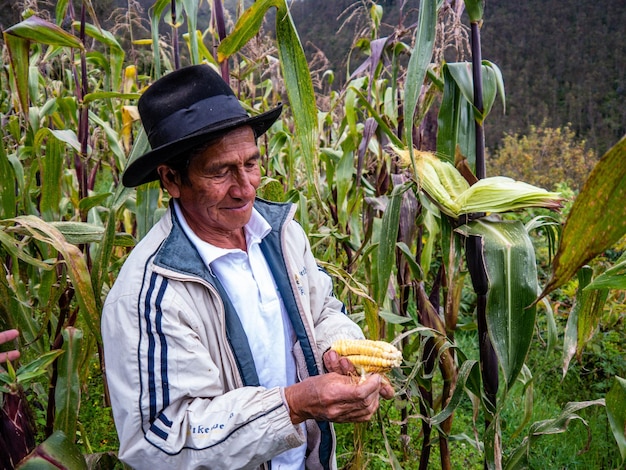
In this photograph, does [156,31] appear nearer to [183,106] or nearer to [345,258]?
[183,106]

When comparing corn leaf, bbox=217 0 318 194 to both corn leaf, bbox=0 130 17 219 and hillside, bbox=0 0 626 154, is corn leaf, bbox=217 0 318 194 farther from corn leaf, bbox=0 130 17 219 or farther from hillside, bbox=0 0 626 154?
hillside, bbox=0 0 626 154

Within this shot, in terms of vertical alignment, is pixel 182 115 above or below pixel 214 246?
above

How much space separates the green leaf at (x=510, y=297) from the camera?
4.26 feet

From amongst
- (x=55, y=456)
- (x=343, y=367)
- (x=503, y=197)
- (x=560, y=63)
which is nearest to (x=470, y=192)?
(x=503, y=197)

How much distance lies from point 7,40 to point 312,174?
0.96 meters

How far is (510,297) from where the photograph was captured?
4.29ft

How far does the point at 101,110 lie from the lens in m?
3.19

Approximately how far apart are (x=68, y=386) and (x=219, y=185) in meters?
0.80

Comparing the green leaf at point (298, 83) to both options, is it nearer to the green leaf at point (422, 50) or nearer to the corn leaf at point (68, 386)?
the green leaf at point (422, 50)

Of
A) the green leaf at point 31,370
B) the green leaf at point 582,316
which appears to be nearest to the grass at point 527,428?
the green leaf at point 582,316

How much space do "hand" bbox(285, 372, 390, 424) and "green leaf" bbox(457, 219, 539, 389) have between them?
1.12ft

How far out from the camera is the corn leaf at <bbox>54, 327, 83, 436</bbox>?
1.58 metres

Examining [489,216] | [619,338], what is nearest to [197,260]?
[489,216]

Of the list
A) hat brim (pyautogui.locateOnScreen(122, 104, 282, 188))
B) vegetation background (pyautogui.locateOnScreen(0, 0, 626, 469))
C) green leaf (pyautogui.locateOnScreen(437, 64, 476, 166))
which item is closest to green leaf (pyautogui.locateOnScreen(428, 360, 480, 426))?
vegetation background (pyautogui.locateOnScreen(0, 0, 626, 469))
